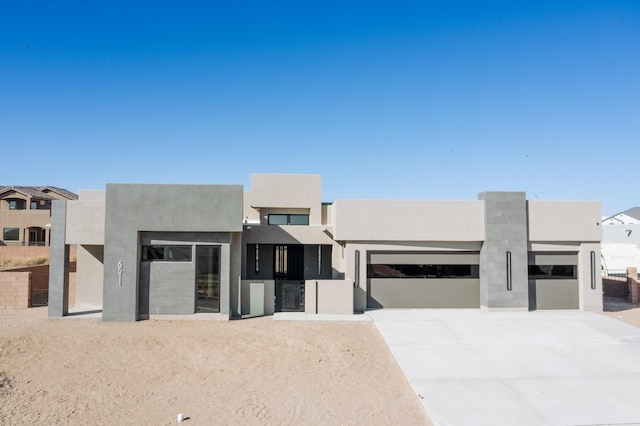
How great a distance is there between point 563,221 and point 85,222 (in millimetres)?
19614

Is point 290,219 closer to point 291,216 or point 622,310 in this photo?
point 291,216

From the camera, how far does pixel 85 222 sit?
15.9 meters

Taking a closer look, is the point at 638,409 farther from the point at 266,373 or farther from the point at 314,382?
the point at 266,373

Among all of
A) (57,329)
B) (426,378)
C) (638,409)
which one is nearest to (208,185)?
(57,329)

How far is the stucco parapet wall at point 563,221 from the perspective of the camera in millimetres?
17719

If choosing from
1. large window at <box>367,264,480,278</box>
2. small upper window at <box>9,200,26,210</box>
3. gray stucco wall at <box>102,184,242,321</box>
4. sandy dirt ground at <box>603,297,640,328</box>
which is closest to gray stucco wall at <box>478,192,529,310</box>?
large window at <box>367,264,480,278</box>

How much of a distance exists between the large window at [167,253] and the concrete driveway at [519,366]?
7561mm

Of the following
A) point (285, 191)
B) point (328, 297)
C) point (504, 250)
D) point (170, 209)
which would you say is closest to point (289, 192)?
point (285, 191)

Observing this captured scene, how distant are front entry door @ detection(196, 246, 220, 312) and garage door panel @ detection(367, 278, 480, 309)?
21.1 ft

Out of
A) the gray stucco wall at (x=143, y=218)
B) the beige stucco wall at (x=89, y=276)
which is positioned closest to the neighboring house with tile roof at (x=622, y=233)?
the gray stucco wall at (x=143, y=218)

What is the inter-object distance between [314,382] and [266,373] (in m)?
1.35

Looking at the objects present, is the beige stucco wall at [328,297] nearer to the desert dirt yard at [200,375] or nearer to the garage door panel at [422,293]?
the garage door panel at [422,293]

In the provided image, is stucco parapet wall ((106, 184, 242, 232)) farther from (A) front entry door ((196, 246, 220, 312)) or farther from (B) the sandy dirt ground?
(B) the sandy dirt ground

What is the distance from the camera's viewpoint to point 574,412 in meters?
8.60
